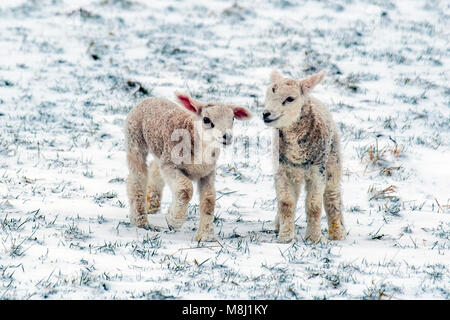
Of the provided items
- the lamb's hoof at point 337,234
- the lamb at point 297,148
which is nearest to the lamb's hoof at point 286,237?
the lamb at point 297,148

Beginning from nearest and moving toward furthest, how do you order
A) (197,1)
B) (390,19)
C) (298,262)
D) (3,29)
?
1. (298,262)
2. (3,29)
3. (390,19)
4. (197,1)

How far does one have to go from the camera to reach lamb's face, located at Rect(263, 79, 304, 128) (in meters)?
6.28

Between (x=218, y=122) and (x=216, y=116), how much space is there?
7cm

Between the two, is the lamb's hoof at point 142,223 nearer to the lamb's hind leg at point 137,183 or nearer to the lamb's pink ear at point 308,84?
the lamb's hind leg at point 137,183

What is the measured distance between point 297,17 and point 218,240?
12953 mm

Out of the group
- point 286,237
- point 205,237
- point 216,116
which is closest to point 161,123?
point 216,116

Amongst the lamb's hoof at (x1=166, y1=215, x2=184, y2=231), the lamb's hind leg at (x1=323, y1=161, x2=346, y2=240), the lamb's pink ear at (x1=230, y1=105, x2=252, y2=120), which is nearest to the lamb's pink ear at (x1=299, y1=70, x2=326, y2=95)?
the lamb's pink ear at (x1=230, y1=105, x2=252, y2=120)

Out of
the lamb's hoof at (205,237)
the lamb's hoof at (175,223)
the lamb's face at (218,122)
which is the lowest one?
the lamb's hoof at (205,237)

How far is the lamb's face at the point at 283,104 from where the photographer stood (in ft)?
20.6

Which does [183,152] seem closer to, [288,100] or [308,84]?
[288,100]

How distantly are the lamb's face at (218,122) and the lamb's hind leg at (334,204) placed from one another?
4.69ft

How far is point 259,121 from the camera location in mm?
11586

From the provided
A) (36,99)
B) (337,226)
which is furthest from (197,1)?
(337,226)
